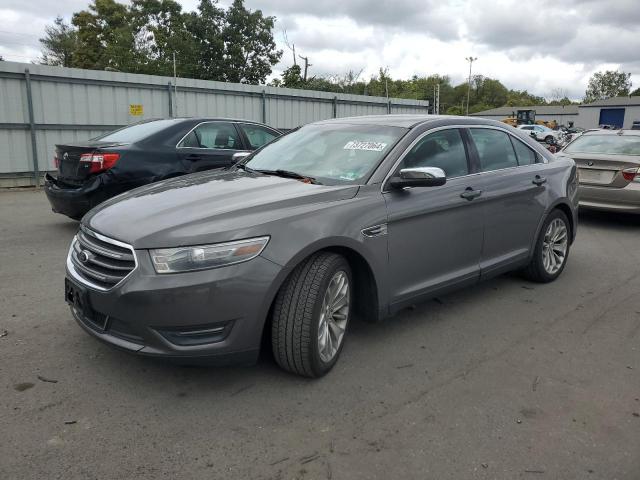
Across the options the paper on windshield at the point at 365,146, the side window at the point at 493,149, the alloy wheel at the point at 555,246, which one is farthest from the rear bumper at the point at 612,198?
the paper on windshield at the point at 365,146

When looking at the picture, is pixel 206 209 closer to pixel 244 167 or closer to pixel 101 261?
pixel 101 261

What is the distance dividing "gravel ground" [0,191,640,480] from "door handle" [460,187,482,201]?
3.16 ft

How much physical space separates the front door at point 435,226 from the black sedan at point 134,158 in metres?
2.57

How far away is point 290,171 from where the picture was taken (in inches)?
154

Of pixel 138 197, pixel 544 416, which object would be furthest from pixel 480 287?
pixel 138 197

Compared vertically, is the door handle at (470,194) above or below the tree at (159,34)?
below

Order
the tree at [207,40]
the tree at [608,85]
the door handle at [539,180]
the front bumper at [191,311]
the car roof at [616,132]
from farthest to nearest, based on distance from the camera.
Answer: the tree at [608,85]
the tree at [207,40]
the car roof at [616,132]
the door handle at [539,180]
the front bumper at [191,311]

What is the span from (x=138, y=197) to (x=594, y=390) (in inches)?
119

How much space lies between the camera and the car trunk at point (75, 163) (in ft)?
20.7

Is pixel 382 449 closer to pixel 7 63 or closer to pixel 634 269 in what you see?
pixel 634 269

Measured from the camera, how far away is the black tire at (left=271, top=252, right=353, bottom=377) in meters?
2.96

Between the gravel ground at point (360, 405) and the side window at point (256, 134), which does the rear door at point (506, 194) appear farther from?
the side window at point (256, 134)

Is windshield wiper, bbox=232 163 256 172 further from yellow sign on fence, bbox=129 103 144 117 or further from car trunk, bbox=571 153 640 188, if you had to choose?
yellow sign on fence, bbox=129 103 144 117

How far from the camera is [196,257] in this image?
275cm
